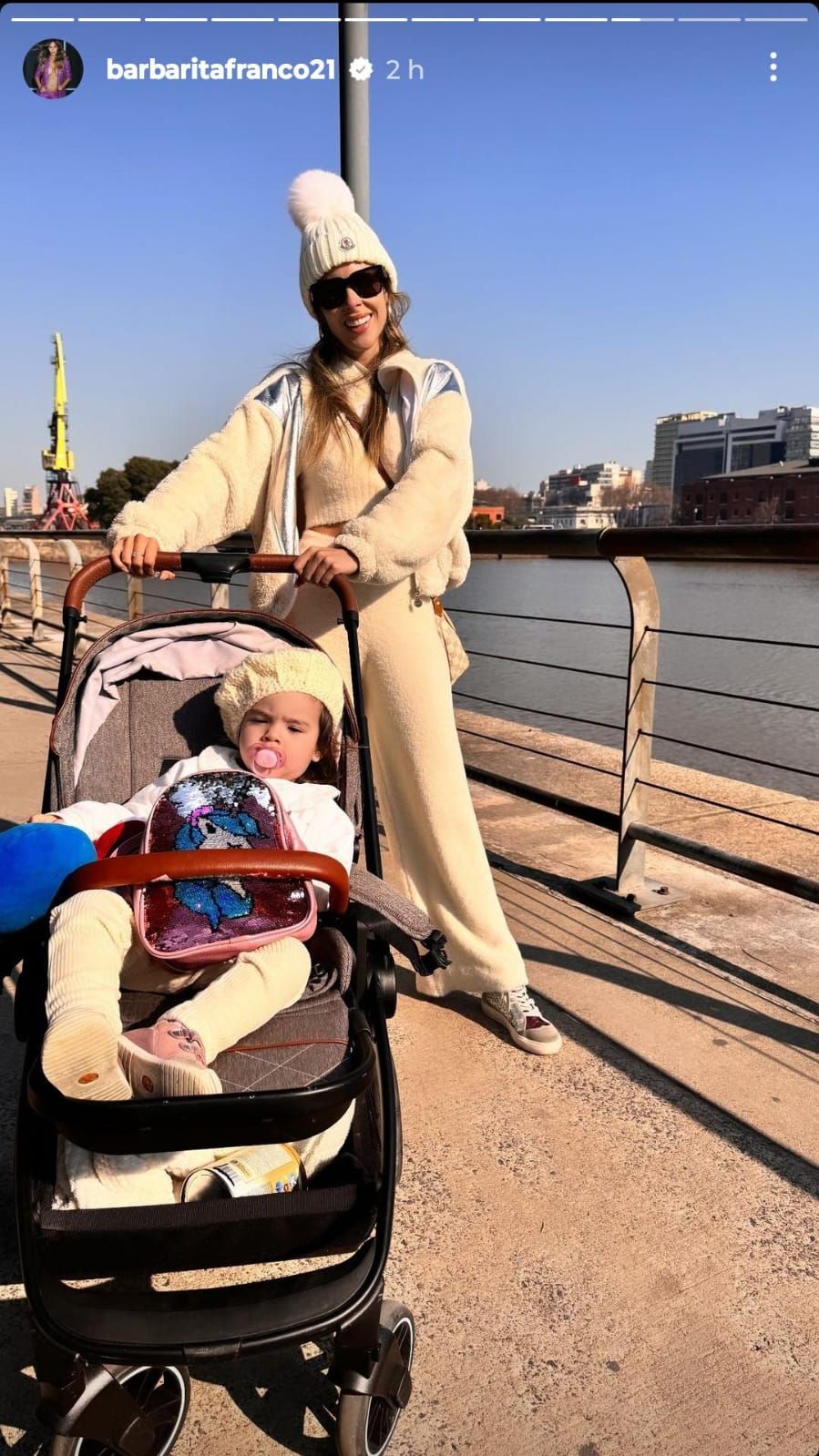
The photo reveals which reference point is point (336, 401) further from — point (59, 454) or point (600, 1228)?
point (59, 454)

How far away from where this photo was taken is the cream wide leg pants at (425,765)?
2.77m

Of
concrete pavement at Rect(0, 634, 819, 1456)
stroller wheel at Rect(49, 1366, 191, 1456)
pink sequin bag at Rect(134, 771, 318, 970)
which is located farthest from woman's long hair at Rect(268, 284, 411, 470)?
stroller wheel at Rect(49, 1366, 191, 1456)

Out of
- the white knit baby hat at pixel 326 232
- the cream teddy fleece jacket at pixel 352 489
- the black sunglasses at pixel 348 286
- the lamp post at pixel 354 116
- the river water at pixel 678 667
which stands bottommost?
the river water at pixel 678 667

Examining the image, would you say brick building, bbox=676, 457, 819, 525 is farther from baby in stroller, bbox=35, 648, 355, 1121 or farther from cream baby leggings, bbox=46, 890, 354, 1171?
cream baby leggings, bbox=46, 890, 354, 1171

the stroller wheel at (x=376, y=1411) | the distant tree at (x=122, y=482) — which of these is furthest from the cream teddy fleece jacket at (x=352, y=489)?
the distant tree at (x=122, y=482)

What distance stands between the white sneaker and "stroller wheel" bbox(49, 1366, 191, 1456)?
130 cm

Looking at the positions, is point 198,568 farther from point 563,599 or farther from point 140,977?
point 563,599

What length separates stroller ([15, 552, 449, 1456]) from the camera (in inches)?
55.5

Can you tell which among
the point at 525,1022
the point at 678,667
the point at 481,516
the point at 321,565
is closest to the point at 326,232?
the point at 321,565

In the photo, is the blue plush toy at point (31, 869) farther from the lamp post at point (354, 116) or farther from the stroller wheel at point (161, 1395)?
the lamp post at point (354, 116)

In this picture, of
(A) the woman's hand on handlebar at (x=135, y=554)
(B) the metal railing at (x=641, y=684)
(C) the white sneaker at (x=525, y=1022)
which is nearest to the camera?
(A) the woman's hand on handlebar at (x=135, y=554)

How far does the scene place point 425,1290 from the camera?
6.15 feet

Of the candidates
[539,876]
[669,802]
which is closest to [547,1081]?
[539,876]

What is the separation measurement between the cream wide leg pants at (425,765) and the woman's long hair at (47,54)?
439 centimetres
